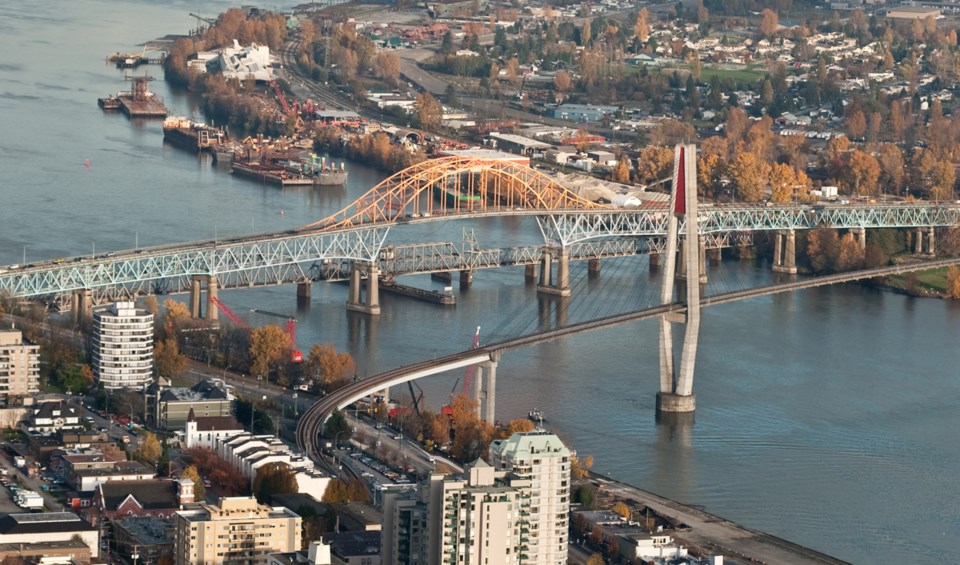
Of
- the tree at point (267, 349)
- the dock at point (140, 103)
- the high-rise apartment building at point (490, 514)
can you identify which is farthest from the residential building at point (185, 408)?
the dock at point (140, 103)

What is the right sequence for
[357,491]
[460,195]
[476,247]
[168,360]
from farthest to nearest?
[460,195] < [476,247] < [168,360] < [357,491]

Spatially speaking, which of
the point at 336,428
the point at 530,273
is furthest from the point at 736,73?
the point at 336,428

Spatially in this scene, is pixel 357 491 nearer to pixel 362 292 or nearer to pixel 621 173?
pixel 362 292

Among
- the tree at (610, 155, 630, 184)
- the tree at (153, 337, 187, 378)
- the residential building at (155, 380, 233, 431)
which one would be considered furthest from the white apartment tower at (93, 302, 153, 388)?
the tree at (610, 155, 630, 184)

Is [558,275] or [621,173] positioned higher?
[621,173]

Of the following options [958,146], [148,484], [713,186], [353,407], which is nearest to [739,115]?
[958,146]

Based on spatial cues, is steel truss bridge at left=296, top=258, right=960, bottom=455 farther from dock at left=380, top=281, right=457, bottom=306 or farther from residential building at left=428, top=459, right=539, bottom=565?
residential building at left=428, top=459, right=539, bottom=565
